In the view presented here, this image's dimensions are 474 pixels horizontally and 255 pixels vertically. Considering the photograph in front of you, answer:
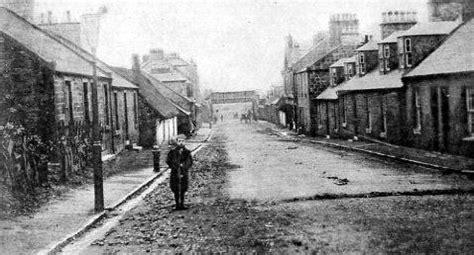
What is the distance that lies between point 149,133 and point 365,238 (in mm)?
28652

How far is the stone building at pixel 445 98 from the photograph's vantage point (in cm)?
2098

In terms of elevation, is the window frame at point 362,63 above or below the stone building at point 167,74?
below

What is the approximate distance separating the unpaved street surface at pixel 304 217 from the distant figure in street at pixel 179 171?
42 cm

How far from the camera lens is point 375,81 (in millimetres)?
31828

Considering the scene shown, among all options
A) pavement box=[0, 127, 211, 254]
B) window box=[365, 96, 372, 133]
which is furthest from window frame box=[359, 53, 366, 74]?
pavement box=[0, 127, 211, 254]

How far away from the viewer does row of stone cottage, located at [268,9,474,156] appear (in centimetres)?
2155

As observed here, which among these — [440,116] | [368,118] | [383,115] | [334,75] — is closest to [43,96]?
[440,116]

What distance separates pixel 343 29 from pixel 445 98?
1077 inches

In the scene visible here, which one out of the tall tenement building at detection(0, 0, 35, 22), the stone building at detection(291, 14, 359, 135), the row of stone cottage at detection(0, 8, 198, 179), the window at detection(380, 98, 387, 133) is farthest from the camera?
the stone building at detection(291, 14, 359, 135)

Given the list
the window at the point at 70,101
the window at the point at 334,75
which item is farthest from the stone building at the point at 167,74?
the window at the point at 70,101

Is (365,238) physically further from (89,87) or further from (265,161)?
(89,87)

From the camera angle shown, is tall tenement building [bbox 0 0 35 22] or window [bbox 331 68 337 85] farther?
window [bbox 331 68 337 85]

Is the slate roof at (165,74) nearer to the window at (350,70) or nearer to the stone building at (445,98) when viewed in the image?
the window at (350,70)

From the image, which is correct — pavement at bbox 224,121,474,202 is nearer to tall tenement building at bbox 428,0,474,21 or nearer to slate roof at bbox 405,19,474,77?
slate roof at bbox 405,19,474,77
